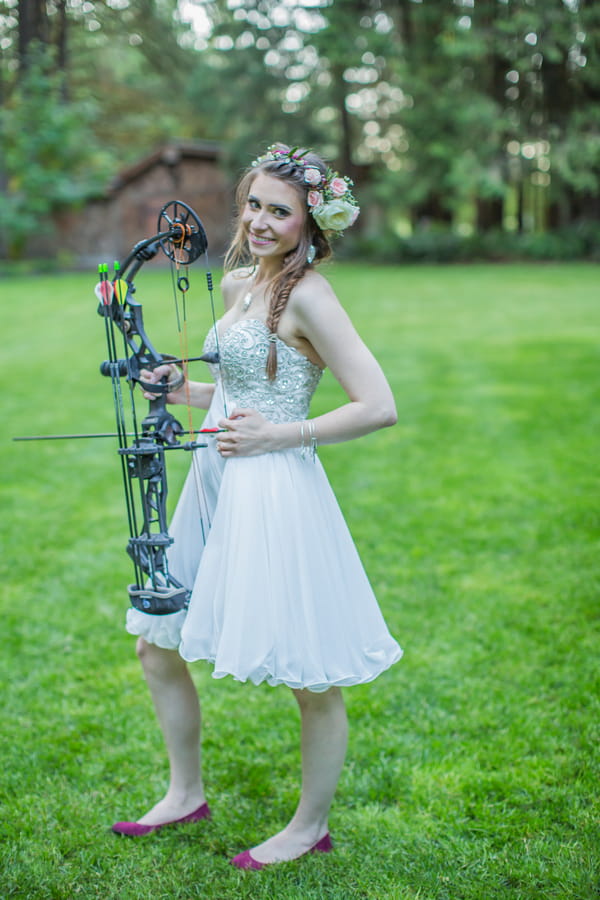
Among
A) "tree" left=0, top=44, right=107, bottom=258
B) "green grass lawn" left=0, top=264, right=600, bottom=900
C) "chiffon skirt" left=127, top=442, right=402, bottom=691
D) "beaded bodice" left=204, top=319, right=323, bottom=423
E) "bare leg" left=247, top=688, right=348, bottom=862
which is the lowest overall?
"green grass lawn" left=0, top=264, right=600, bottom=900

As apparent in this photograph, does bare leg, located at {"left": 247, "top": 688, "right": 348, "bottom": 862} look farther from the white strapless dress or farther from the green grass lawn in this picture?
the white strapless dress

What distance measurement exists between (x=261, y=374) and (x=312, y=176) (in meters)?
0.50

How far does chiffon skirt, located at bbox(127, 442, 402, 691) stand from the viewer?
1.95 m

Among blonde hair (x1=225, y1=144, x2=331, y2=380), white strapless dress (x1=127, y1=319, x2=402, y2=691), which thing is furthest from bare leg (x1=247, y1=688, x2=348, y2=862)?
blonde hair (x1=225, y1=144, x2=331, y2=380)

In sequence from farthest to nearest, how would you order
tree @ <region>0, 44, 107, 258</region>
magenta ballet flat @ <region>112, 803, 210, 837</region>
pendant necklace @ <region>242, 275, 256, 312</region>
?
tree @ <region>0, 44, 107, 258</region> → magenta ballet flat @ <region>112, 803, 210, 837</region> → pendant necklace @ <region>242, 275, 256, 312</region>

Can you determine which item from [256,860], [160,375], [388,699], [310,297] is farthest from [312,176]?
[388,699]

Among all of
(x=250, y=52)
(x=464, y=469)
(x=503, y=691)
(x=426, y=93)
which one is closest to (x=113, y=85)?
(x=250, y=52)

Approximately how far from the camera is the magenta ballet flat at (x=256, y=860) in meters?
2.21

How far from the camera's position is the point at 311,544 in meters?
2.01

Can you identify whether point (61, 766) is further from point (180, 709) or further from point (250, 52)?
point (250, 52)

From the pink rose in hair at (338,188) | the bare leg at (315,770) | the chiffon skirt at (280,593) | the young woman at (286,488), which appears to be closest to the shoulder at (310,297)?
the young woman at (286,488)

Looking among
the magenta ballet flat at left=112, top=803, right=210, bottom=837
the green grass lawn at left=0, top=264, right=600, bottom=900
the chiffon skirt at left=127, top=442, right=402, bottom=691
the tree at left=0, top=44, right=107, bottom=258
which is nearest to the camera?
the chiffon skirt at left=127, top=442, right=402, bottom=691

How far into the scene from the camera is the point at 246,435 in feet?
6.58

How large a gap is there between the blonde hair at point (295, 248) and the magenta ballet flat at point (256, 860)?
1.29 meters
